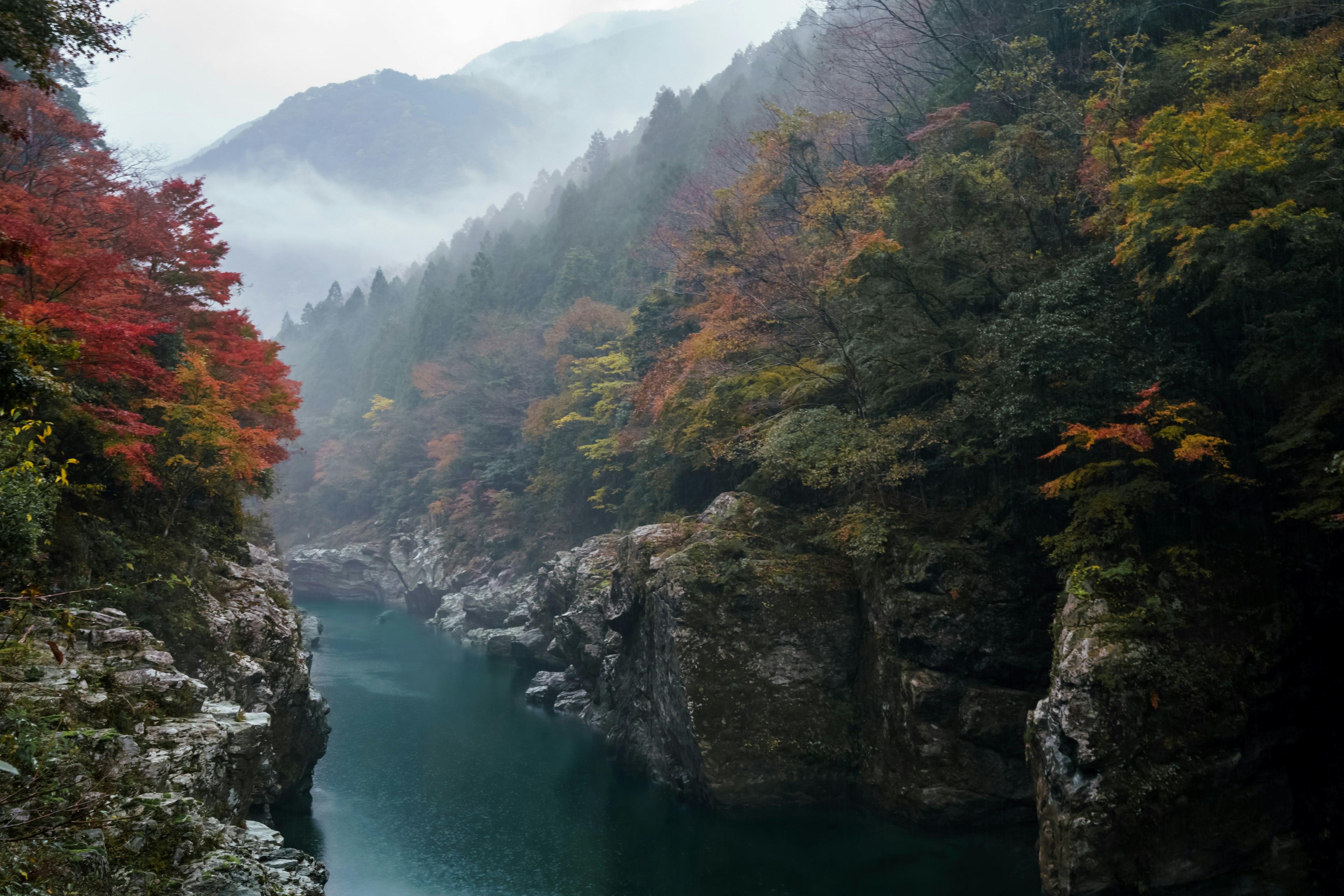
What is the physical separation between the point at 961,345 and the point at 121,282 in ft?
56.0

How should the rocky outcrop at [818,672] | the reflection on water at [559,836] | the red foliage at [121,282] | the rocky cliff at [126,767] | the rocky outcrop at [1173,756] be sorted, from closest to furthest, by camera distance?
the rocky cliff at [126,767], the rocky outcrop at [1173,756], the red foliage at [121,282], the reflection on water at [559,836], the rocky outcrop at [818,672]

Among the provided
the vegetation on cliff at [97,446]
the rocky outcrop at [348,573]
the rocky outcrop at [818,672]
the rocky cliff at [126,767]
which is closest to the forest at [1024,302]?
the rocky outcrop at [818,672]

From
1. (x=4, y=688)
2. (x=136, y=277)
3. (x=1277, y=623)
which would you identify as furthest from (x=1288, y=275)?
(x=136, y=277)

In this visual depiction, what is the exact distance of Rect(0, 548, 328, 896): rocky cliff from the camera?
216 inches

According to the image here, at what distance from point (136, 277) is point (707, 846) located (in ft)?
55.7

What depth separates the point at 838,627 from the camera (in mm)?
17438

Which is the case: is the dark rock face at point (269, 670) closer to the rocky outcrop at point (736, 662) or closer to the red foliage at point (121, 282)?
the red foliage at point (121, 282)

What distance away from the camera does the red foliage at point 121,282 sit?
37.7ft

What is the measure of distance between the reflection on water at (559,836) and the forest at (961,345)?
3667 millimetres

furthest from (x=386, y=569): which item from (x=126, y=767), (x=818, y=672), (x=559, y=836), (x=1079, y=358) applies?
(x=1079, y=358)

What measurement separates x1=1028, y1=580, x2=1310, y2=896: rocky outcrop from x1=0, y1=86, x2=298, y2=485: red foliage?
593 inches

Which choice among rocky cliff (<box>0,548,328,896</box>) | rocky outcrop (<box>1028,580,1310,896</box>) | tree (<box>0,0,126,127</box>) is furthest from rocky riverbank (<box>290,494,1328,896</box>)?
tree (<box>0,0,126,127</box>)

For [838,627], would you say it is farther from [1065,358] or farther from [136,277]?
[136,277]

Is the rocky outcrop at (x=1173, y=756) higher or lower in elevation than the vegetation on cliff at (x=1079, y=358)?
lower
